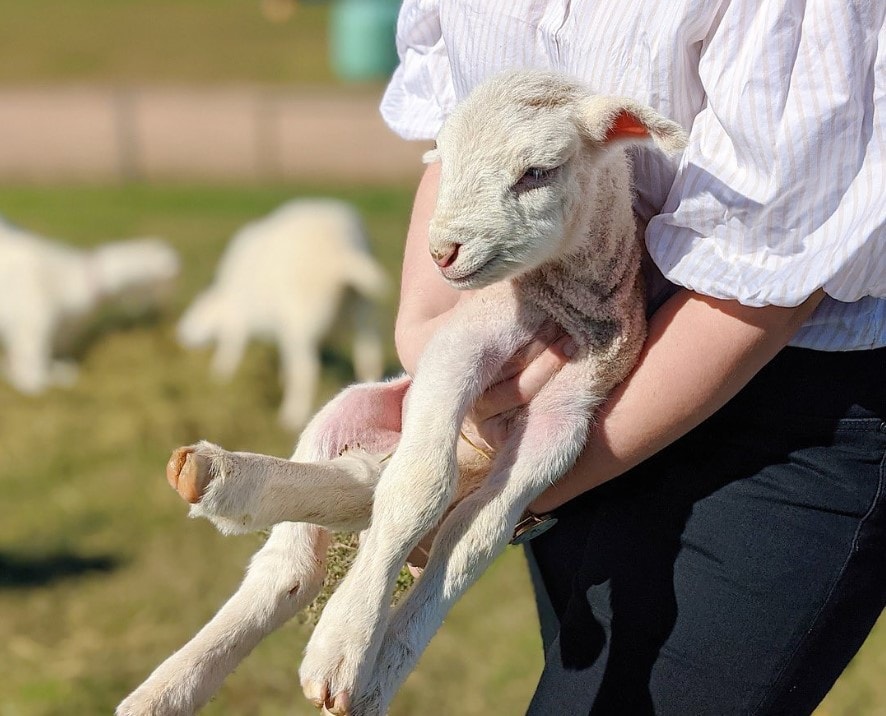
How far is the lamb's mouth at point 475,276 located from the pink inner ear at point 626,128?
0.66ft

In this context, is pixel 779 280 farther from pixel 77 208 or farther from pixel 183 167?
pixel 183 167

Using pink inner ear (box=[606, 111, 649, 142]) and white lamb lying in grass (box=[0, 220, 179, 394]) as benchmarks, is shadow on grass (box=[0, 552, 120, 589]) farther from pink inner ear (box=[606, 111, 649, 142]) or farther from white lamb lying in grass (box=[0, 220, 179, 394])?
pink inner ear (box=[606, 111, 649, 142])

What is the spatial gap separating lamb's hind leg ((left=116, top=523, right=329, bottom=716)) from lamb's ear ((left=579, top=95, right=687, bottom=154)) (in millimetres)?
625

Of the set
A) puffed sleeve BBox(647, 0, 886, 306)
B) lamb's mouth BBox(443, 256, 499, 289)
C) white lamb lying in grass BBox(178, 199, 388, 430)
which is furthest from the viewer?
white lamb lying in grass BBox(178, 199, 388, 430)

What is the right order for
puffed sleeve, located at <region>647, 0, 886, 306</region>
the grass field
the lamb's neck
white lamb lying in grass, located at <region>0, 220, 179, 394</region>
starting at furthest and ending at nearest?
white lamb lying in grass, located at <region>0, 220, 179, 394</region>
the grass field
the lamb's neck
puffed sleeve, located at <region>647, 0, 886, 306</region>

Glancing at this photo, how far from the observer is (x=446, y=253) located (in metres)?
1.40

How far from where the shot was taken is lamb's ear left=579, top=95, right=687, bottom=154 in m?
1.37

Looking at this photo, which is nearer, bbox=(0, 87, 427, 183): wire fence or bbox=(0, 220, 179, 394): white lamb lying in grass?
bbox=(0, 220, 179, 394): white lamb lying in grass

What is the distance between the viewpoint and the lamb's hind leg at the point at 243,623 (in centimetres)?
150

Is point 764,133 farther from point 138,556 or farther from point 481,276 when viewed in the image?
point 138,556

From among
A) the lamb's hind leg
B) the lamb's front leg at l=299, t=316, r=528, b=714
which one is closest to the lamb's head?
the lamb's front leg at l=299, t=316, r=528, b=714

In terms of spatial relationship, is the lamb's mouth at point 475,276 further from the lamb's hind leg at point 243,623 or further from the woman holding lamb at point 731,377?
the lamb's hind leg at point 243,623

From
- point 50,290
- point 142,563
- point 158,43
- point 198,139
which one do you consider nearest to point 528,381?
point 142,563

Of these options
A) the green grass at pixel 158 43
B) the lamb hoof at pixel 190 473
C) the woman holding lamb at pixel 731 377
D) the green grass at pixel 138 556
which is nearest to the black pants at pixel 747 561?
the woman holding lamb at pixel 731 377
